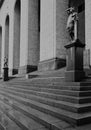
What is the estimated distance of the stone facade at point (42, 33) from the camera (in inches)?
395

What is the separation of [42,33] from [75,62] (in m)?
6.74

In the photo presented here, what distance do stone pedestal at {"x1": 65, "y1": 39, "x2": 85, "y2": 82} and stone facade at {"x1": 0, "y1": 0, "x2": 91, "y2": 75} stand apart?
212cm

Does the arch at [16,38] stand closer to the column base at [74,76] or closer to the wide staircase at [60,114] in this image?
the column base at [74,76]

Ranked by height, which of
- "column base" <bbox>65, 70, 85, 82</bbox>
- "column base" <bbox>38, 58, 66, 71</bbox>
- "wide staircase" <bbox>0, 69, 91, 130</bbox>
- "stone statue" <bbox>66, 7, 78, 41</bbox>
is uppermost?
"stone statue" <bbox>66, 7, 78, 41</bbox>

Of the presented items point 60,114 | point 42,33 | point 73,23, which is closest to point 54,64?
point 42,33

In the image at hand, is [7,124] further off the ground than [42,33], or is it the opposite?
[42,33]

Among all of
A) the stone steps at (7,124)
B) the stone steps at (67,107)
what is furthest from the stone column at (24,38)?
the stone steps at (7,124)

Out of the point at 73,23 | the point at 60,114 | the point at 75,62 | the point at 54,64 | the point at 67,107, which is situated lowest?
the point at 60,114

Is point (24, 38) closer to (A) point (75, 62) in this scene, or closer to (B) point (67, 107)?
(A) point (75, 62)

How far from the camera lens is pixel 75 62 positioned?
5.31 meters

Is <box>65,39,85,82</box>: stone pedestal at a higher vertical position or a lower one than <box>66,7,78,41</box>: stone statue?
lower

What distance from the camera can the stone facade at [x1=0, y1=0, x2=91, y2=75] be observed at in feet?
32.9

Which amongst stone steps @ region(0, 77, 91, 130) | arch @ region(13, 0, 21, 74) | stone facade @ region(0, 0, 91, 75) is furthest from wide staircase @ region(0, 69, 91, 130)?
arch @ region(13, 0, 21, 74)

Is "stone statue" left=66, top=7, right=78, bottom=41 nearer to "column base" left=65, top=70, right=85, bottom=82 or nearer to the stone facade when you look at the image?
"column base" left=65, top=70, right=85, bottom=82
